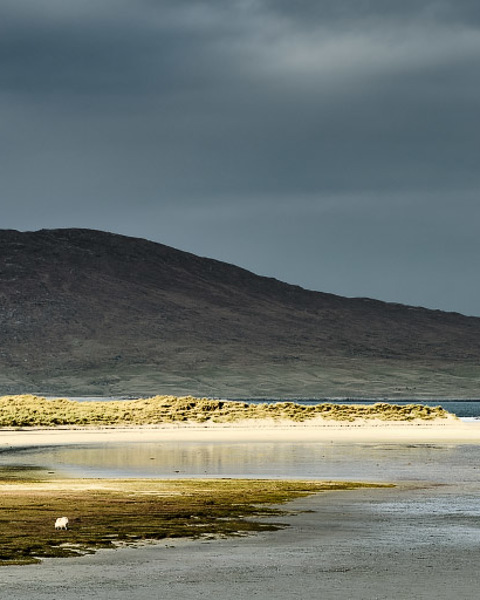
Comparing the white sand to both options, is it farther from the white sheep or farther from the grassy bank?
the white sheep

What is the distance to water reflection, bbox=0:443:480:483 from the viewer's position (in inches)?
1453

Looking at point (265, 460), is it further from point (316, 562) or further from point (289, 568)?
point (289, 568)

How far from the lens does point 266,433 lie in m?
68.6

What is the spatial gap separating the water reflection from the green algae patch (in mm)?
3647

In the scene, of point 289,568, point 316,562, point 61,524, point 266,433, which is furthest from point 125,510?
point 266,433

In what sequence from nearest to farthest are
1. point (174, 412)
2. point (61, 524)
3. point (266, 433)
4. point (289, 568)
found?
point (289, 568) < point (61, 524) < point (266, 433) < point (174, 412)

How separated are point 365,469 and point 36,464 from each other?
11.5m

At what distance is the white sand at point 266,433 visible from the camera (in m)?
61.5

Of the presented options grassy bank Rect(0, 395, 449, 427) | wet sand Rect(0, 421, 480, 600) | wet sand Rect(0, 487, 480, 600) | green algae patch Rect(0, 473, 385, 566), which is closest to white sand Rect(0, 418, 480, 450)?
grassy bank Rect(0, 395, 449, 427)

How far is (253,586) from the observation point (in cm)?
1552

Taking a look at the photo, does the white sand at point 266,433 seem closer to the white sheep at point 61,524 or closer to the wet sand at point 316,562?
the wet sand at point 316,562

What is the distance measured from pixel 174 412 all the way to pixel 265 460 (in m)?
35.8

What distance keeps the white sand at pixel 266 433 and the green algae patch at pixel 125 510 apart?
24.7 metres

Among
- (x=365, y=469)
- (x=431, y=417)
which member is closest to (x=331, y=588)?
(x=365, y=469)
